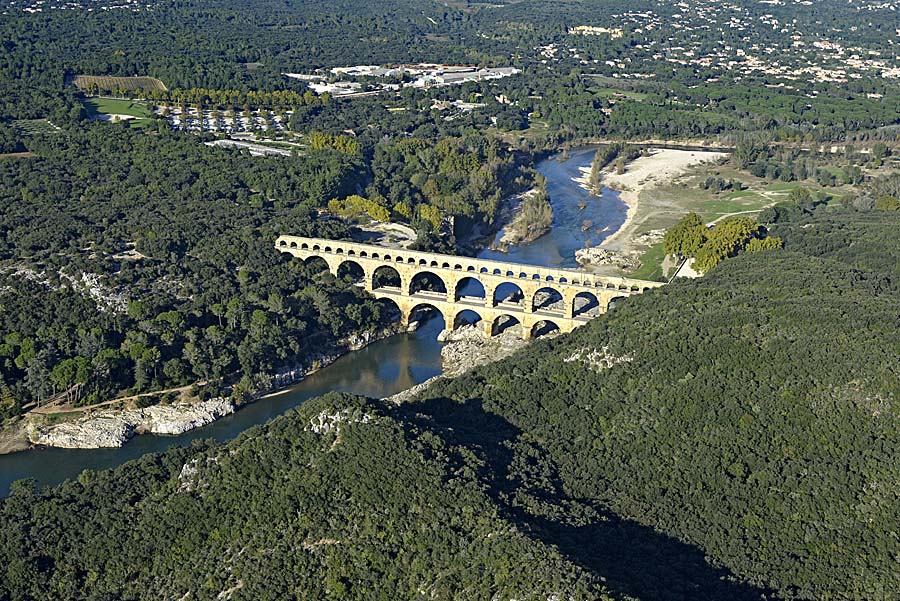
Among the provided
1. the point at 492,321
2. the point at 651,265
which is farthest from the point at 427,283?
the point at 651,265

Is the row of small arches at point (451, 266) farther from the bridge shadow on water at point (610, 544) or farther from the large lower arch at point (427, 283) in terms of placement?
the bridge shadow on water at point (610, 544)

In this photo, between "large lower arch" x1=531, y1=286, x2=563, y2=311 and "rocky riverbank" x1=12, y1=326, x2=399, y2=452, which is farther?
"large lower arch" x1=531, y1=286, x2=563, y2=311

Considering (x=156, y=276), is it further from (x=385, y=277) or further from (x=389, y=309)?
(x=385, y=277)

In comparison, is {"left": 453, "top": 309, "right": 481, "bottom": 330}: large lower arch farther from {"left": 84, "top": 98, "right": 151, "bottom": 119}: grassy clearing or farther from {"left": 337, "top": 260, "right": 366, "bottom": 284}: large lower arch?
{"left": 84, "top": 98, "right": 151, "bottom": 119}: grassy clearing

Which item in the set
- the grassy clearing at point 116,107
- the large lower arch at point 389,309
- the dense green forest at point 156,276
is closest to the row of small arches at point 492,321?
the large lower arch at point 389,309

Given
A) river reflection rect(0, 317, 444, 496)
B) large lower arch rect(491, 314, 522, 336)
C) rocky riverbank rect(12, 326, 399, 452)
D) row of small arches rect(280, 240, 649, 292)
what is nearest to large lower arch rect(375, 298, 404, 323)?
river reflection rect(0, 317, 444, 496)

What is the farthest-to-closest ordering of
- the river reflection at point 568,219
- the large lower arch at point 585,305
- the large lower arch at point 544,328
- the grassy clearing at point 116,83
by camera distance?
1. the grassy clearing at point 116,83
2. the river reflection at point 568,219
3. the large lower arch at point 544,328
4. the large lower arch at point 585,305
